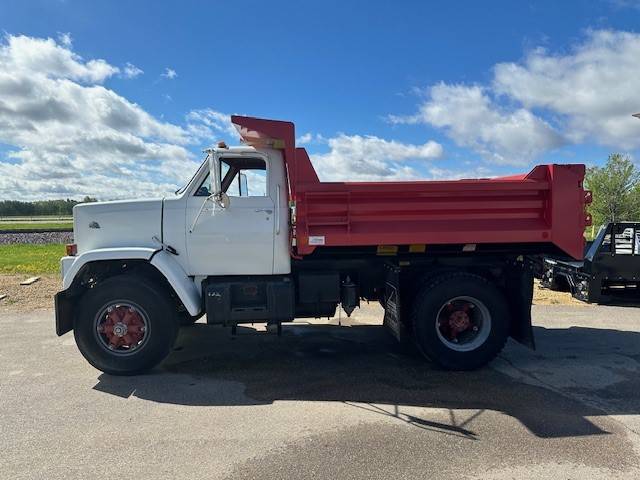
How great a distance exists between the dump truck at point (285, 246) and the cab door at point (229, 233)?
1cm

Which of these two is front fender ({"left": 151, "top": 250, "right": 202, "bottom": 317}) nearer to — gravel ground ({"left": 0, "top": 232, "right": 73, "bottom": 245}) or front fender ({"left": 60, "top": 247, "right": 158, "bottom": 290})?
front fender ({"left": 60, "top": 247, "right": 158, "bottom": 290})

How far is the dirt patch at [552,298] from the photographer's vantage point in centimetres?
894

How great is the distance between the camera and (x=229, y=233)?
511cm

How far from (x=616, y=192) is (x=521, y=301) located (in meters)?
42.1

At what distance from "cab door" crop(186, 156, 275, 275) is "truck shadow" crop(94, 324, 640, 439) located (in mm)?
1174

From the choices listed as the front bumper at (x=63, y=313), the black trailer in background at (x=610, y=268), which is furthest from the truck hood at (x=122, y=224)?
the black trailer in background at (x=610, y=268)

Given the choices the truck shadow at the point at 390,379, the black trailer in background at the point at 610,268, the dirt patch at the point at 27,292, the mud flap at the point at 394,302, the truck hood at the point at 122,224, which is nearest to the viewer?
the truck shadow at the point at 390,379

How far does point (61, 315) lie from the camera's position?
4957 mm

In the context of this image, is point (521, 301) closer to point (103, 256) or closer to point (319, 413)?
point (319, 413)

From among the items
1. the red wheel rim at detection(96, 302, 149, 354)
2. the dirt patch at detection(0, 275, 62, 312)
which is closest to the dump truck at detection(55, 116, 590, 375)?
the red wheel rim at detection(96, 302, 149, 354)

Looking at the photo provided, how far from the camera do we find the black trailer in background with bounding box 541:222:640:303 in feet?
27.6

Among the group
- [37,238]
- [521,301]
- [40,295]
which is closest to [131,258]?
[521,301]

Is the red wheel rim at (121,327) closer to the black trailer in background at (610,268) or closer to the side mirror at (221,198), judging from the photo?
the side mirror at (221,198)

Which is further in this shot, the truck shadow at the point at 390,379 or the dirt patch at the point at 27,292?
the dirt patch at the point at 27,292
